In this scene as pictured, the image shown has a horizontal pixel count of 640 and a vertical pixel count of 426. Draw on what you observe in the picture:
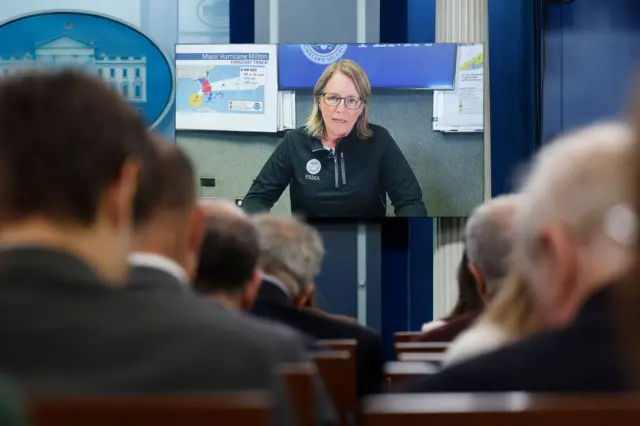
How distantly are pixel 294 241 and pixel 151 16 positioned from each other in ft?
16.0

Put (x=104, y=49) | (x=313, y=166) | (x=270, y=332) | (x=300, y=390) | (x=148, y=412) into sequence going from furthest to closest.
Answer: (x=104, y=49), (x=313, y=166), (x=270, y=332), (x=300, y=390), (x=148, y=412)

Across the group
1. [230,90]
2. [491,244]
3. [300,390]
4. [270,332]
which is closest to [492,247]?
[491,244]

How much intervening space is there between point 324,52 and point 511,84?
1.39m

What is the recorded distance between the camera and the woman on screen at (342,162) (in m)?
7.18

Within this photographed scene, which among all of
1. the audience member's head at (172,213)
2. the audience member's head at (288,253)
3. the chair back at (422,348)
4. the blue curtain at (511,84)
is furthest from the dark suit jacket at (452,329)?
the blue curtain at (511,84)

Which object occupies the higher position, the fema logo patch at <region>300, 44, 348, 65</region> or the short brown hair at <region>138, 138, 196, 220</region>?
the fema logo patch at <region>300, 44, 348, 65</region>

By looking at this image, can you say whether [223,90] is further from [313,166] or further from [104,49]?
[104,49]

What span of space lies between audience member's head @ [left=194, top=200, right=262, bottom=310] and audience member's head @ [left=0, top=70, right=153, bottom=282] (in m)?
1.05

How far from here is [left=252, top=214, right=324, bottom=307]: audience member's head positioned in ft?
10.7

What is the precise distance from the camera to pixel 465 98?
711 centimetres

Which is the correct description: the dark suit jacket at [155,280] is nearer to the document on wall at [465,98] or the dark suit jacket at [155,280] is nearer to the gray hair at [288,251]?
the gray hair at [288,251]

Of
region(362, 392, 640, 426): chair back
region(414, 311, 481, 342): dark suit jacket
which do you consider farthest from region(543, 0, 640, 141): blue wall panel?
region(362, 392, 640, 426): chair back

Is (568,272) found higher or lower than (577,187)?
lower

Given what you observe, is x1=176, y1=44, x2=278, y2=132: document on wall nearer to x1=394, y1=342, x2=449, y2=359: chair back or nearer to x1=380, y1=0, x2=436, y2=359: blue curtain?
x1=380, y1=0, x2=436, y2=359: blue curtain
